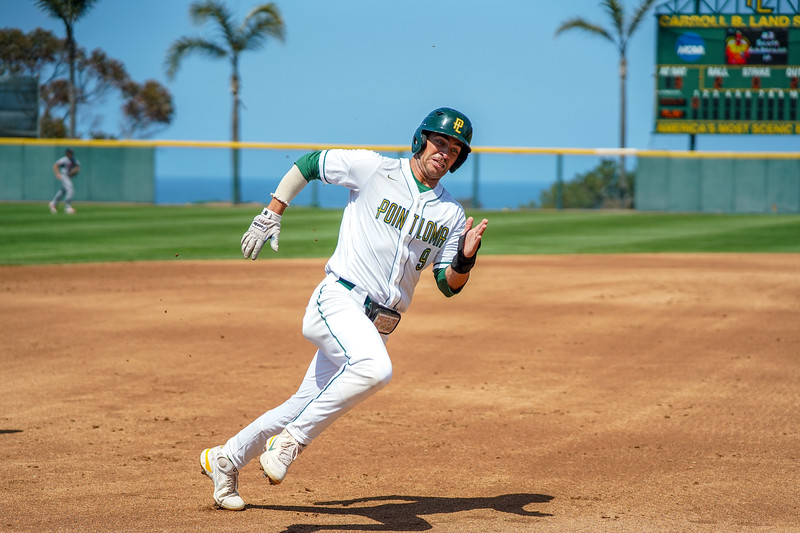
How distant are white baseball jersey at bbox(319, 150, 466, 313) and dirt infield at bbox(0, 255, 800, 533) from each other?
47.8 inches

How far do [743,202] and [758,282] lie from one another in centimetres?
1967

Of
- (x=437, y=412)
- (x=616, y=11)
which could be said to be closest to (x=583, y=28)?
(x=616, y=11)

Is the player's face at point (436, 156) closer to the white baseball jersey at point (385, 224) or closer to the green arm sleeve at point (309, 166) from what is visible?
the white baseball jersey at point (385, 224)

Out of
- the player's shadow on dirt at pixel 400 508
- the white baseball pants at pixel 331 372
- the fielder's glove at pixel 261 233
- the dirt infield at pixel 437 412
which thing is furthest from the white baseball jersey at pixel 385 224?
the dirt infield at pixel 437 412

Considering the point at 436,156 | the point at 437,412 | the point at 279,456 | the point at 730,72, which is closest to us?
the point at 279,456

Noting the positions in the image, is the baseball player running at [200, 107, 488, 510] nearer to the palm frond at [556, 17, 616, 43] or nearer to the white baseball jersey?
the white baseball jersey

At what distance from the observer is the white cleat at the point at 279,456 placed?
4.21m

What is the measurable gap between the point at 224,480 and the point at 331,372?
30.9 inches

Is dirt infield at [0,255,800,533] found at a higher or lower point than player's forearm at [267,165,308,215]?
lower

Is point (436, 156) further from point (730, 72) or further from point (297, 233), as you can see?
point (730, 72)

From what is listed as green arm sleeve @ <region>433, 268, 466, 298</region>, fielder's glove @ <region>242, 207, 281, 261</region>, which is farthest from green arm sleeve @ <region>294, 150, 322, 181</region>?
green arm sleeve @ <region>433, 268, 466, 298</region>

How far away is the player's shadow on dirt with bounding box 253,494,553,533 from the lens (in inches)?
176

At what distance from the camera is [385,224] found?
4.56 metres

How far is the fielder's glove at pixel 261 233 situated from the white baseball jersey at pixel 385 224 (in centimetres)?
32
